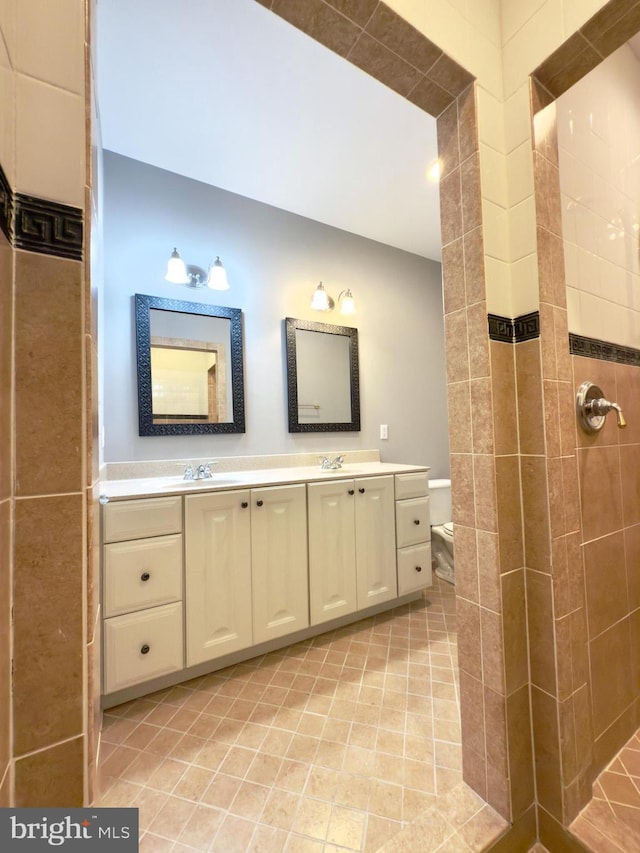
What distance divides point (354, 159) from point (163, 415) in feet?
5.80

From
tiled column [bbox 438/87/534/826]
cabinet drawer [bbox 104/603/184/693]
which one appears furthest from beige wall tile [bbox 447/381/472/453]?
cabinet drawer [bbox 104/603/184/693]

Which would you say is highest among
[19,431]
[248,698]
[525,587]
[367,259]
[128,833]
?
[367,259]

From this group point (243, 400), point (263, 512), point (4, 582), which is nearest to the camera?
point (4, 582)

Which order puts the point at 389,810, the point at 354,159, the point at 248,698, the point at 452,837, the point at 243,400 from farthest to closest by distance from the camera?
the point at 243,400 → the point at 354,159 → the point at 248,698 → the point at 389,810 → the point at 452,837

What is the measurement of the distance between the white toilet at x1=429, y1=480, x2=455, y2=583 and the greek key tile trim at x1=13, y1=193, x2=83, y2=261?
2.51m

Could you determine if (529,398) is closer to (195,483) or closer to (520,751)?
(520,751)

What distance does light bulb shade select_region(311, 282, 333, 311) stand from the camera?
2.42 metres

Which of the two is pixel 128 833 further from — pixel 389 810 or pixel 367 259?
pixel 367 259

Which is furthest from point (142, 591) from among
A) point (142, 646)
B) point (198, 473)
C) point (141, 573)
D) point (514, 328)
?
point (514, 328)

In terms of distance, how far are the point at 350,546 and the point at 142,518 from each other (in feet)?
3.40

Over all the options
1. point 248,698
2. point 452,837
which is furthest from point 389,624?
point 452,837

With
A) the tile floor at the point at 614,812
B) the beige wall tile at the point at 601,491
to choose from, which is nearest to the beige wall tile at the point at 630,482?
the beige wall tile at the point at 601,491

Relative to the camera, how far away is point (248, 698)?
1.43m

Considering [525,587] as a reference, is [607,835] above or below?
below
